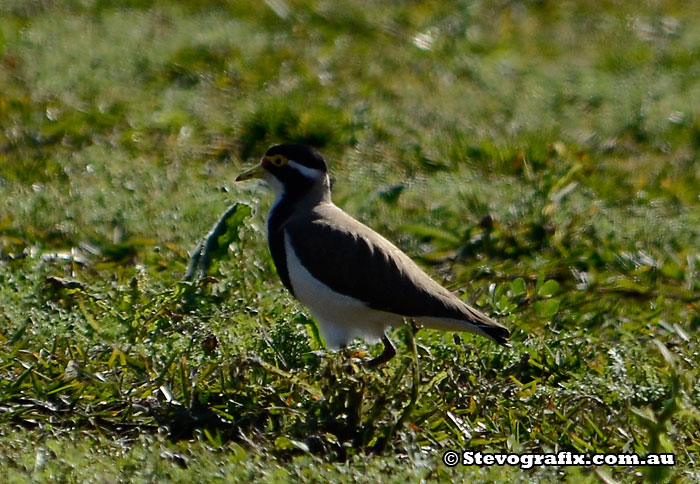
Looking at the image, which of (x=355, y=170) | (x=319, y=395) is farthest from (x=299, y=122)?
(x=319, y=395)

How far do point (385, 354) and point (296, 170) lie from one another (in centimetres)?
121

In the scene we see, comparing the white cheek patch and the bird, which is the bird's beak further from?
the bird

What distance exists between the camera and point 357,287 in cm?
586

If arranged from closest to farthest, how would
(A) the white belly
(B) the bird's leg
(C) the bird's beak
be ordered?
(B) the bird's leg, (A) the white belly, (C) the bird's beak

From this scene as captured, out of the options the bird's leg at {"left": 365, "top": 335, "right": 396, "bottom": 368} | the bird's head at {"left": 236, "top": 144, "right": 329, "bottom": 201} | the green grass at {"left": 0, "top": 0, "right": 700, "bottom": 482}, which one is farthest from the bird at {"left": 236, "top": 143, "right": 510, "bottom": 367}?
the bird's head at {"left": 236, "top": 144, "right": 329, "bottom": 201}

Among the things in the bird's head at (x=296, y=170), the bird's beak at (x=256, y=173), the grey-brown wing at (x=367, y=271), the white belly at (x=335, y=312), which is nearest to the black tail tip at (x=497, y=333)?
the grey-brown wing at (x=367, y=271)

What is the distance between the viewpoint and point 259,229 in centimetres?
725

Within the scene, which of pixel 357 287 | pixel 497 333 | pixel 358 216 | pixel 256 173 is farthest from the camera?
pixel 358 216

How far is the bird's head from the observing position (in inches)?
257

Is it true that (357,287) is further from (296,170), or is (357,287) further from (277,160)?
(277,160)

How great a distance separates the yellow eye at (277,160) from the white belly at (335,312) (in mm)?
714

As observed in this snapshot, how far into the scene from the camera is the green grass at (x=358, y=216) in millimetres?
5000

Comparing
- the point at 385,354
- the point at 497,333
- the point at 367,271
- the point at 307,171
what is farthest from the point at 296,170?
the point at 497,333

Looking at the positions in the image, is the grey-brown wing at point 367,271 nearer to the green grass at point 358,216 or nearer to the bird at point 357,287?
the bird at point 357,287
